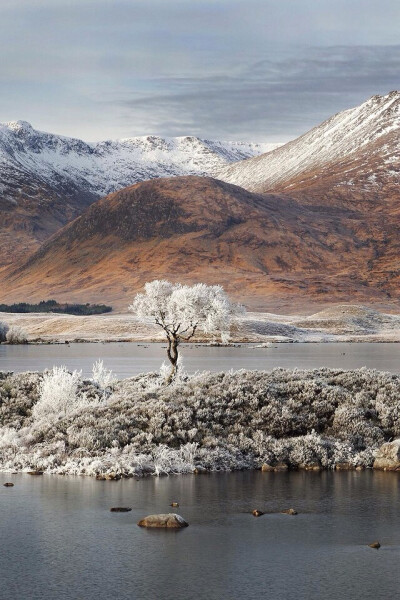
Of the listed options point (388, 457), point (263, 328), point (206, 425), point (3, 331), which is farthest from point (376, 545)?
point (263, 328)

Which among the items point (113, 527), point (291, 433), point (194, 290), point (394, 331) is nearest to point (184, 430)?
point (291, 433)

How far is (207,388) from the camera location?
100 ft

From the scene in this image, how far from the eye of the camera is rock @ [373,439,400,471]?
84.7 ft

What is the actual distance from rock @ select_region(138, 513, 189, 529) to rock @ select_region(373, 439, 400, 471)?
8.55m

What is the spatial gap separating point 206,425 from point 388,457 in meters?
5.44

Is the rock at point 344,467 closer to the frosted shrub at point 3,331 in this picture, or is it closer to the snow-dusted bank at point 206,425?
the snow-dusted bank at point 206,425

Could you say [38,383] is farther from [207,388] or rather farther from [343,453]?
[343,453]

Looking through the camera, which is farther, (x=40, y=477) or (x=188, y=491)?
(x=40, y=477)

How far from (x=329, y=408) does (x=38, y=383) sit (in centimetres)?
1142

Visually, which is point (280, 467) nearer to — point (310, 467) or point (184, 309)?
point (310, 467)

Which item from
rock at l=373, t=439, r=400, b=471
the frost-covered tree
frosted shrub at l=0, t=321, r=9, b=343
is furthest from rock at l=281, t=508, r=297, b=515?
frosted shrub at l=0, t=321, r=9, b=343

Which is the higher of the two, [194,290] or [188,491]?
[194,290]

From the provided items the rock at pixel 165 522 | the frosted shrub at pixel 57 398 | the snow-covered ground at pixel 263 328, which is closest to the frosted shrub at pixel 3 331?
the snow-covered ground at pixel 263 328

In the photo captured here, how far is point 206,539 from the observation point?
1825 cm
